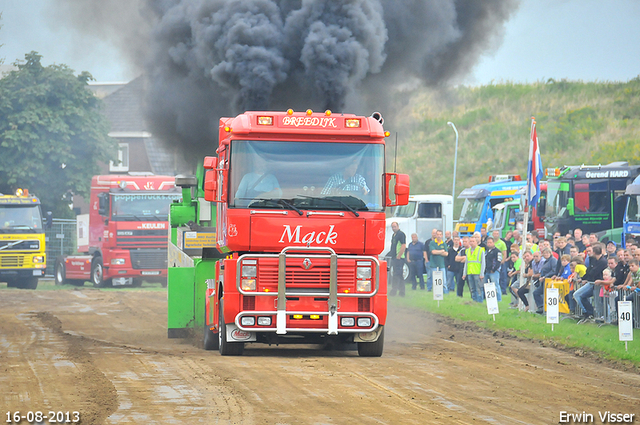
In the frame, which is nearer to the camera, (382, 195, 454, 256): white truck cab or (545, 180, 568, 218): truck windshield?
(545, 180, 568, 218): truck windshield

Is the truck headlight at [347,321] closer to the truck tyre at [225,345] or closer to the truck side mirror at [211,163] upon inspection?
the truck tyre at [225,345]

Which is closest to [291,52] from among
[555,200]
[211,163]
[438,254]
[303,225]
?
[211,163]

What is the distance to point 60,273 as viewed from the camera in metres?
32.8

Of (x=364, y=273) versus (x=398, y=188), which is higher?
(x=398, y=188)

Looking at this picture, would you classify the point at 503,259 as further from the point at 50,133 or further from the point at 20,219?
the point at 50,133

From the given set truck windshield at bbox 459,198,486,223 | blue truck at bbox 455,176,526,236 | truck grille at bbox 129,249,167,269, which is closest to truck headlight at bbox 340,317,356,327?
truck grille at bbox 129,249,167,269

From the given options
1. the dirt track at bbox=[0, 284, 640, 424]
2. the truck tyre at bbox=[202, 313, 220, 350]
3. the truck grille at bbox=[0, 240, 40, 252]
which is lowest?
the dirt track at bbox=[0, 284, 640, 424]

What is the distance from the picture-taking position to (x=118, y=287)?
3127 centimetres

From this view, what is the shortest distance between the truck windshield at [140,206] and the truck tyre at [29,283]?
3.74m

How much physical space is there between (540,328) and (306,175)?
21.6ft

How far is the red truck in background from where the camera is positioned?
29.3 meters

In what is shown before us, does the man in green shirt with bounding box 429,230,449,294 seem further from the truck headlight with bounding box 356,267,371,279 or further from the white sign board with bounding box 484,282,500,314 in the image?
the truck headlight with bounding box 356,267,371,279

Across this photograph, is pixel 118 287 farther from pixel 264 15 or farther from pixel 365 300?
pixel 365 300

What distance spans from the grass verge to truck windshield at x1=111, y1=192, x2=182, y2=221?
425 inches
